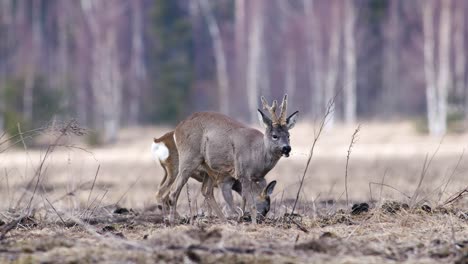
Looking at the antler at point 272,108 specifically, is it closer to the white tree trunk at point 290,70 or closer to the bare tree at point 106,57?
the bare tree at point 106,57

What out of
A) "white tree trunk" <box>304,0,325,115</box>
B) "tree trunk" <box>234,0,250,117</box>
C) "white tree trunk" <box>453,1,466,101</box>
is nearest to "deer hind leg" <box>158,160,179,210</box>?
"white tree trunk" <box>453,1,466,101</box>

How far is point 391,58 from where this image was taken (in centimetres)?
5119

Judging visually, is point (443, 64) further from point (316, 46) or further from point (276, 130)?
point (276, 130)

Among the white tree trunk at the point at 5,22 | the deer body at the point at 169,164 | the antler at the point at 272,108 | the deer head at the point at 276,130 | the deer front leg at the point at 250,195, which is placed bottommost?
the deer front leg at the point at 250,195

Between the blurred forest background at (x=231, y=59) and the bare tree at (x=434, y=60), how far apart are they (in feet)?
0.20

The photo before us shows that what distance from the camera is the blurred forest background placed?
39.5m

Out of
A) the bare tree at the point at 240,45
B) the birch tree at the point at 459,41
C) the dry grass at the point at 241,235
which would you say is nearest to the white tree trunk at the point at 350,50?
the birch tree at the point at 459,41

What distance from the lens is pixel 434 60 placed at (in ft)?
132

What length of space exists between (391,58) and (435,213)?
44.0 metres

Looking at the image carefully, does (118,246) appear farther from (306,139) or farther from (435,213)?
(306,139)

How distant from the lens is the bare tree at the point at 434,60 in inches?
1465

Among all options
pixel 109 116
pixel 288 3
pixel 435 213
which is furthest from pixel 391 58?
pixel 435 213

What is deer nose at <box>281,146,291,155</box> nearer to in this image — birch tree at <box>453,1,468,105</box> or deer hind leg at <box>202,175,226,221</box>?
deer hind leg at <box>202,175,226,221</box>

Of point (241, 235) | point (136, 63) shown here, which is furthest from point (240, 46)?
point (241, 235)
